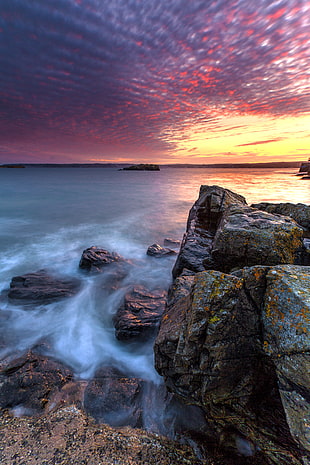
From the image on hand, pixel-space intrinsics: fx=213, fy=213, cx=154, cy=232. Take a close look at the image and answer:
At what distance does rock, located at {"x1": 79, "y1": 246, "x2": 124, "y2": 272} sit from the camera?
9881mm

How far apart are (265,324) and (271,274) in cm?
68

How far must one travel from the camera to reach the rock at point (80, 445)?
2.67m

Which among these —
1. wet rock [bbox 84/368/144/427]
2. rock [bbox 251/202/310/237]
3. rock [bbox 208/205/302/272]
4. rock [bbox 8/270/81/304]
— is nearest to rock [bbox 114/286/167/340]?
wet rock [bbox 84/368/144/427]

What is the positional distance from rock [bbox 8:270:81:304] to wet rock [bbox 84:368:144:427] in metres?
4.03

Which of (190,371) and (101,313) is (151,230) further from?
(190,371)

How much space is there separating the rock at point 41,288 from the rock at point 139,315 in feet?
8.44

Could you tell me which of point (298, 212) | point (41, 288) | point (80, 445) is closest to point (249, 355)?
point (80, 445)

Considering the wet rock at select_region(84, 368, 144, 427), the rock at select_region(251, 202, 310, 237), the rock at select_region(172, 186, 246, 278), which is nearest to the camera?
the wet rock at select_region(84, 368, 144, 427)

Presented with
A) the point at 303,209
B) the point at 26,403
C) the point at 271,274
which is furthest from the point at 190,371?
the point at 303,209

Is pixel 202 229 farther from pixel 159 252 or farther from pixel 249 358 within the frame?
pixel 249 358

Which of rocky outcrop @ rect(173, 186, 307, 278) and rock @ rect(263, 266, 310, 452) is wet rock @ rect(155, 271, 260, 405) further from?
rocky outcrop @ rect(173, 186, 307, 278)

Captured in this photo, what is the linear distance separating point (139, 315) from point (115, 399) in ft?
7.98

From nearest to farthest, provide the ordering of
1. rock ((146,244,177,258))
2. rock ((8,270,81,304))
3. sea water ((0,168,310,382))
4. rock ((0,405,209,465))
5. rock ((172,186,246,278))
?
1. rock ((0,405,209,465))
2. sea water ((0,168,310,382))
3. rock ((172,186,246,278))
4. rock ((8,270,81,304))
5. rock ((146,244,177,258))

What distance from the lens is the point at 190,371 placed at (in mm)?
2945
